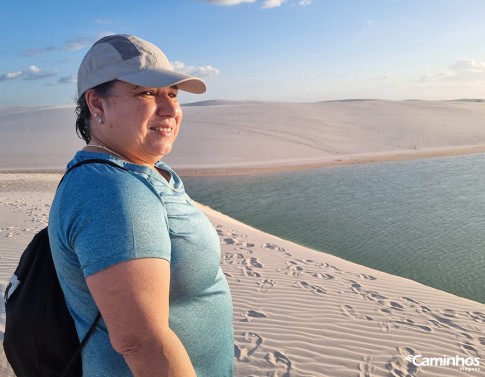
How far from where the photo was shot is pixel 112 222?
995 mm

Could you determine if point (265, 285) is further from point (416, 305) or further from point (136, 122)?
point (136, 122)

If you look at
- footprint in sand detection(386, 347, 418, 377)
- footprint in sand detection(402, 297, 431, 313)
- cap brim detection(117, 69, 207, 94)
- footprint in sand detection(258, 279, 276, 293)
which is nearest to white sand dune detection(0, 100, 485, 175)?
footprint in sand detection(258, 279, 276, 293)

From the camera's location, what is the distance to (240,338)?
13.7ft

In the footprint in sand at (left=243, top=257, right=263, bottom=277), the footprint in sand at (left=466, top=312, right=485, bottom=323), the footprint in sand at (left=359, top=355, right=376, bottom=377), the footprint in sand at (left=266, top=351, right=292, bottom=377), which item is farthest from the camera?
the footprint in sand at (left=243, top=257, right=263, bottom=277)

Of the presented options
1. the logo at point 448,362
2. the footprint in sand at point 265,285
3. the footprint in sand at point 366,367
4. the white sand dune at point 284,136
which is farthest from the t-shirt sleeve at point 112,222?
the white sand dune at point 284,136

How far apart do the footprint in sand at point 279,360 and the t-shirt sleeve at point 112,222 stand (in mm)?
3075

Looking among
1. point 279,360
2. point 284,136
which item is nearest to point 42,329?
point 279,360

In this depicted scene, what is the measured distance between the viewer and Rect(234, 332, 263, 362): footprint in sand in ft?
12.6

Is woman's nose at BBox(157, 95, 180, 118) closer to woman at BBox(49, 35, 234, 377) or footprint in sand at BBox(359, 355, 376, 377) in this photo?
woman at BBox(49, 35, 234, 377)

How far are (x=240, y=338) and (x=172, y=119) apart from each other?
3.30m

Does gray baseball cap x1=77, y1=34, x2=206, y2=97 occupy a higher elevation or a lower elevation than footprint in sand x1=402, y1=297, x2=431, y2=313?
higher

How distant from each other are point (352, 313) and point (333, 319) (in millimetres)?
286

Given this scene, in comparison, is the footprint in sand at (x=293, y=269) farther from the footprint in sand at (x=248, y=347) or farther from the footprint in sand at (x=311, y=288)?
the footprint in sand at (x=248, y=347)

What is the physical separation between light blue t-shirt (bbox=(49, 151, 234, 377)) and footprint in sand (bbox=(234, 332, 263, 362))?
8.32 feet
